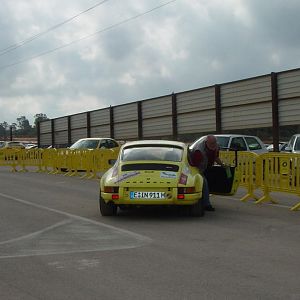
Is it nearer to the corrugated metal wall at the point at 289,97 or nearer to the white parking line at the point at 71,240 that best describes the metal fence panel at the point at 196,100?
the corrugated metal wall at the point at 289,97

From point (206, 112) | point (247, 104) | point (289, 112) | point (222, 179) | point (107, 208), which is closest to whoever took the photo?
point (107, 208)

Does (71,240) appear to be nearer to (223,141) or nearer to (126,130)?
(223,141)

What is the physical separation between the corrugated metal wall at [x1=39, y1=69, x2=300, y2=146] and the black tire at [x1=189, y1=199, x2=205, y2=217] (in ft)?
41.1

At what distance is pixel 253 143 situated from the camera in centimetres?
2102

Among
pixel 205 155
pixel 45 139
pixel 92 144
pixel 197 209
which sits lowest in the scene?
pixel 197 209

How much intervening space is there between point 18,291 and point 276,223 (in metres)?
5.57

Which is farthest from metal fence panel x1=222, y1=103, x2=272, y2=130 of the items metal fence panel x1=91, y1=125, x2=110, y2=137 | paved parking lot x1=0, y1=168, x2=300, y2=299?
metal fence panel x1=91, y1=125, x2=110, y2=137

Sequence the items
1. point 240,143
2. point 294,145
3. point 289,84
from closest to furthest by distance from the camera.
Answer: point 294,145 < point 240,143 < point 289,84

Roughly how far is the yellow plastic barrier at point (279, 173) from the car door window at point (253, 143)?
26.1 ft

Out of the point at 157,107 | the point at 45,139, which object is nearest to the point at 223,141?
the point at 157,107

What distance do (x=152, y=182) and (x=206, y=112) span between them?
17.2 meters

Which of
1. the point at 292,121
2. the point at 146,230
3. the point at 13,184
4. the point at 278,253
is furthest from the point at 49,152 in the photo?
the point at 278,253

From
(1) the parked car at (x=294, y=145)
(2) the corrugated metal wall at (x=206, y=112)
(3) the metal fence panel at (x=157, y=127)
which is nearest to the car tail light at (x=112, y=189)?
(1) the parked car at (x=294, y=145)

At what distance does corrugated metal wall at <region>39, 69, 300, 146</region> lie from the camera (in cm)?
2244
